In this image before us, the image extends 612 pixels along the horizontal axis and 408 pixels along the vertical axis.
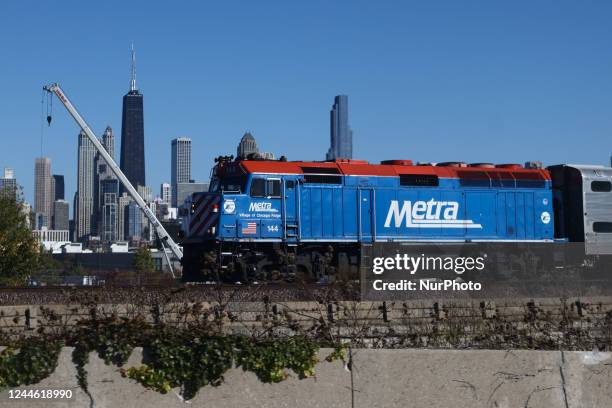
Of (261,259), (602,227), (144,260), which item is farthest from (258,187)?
(144,260)

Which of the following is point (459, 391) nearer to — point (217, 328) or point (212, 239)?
point (217, 328)

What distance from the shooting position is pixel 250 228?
2745 cm

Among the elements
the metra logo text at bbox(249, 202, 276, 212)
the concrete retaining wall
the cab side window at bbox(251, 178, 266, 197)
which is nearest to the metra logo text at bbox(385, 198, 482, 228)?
the metra logo text at bbox(249, 202, 276, 212)

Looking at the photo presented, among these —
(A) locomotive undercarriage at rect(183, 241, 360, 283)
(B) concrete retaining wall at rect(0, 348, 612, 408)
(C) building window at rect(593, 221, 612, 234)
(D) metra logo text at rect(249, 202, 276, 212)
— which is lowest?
(B) concrete retaining wall at rect(0, 348, 612, 408)

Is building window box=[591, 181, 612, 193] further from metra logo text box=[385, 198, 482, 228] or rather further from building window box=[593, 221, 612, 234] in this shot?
metra logo text box=[385, 198, 482, 228]

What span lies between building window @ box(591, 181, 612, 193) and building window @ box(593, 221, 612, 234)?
121 cm

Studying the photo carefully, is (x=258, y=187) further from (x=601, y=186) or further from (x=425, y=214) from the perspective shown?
(x=601, y=186)

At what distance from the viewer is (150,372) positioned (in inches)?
301

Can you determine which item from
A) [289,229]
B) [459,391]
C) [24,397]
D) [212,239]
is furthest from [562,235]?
[24,397]

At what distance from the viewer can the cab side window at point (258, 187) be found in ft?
91.1

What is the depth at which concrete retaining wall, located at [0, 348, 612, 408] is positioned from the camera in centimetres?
764

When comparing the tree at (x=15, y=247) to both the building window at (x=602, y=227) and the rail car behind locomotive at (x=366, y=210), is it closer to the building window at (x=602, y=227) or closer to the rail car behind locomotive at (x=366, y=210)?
the rail car behind locomotive at (x=366, y=210)

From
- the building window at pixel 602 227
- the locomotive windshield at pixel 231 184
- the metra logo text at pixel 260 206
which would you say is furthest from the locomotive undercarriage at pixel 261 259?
the building window at pixel 602 227

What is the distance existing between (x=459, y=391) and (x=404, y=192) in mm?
21363
